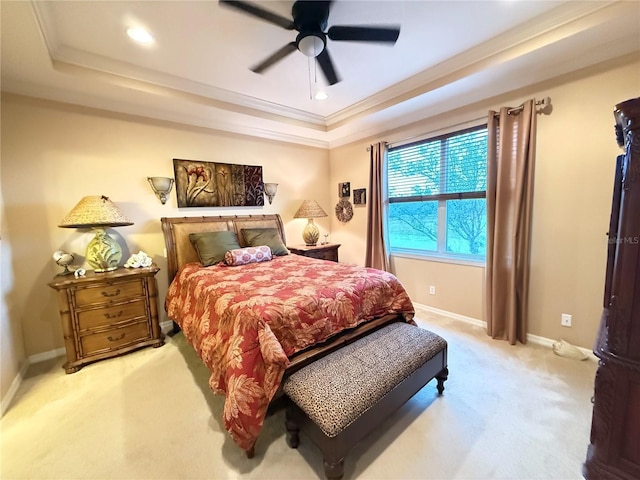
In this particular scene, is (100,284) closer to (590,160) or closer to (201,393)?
(201,393)

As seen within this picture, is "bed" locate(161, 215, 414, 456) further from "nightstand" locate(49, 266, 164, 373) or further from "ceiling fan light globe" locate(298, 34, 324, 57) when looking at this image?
"ceiling fan light globe" locate(298, 34, 324, 57)

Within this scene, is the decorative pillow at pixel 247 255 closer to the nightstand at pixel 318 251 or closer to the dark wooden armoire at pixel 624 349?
the nightstand at pixel 318 251

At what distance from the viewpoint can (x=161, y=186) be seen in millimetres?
2963

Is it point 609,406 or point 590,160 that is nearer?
point 609,406

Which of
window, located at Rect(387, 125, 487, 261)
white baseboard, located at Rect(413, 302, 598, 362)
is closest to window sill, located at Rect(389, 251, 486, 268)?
window, located at Rect(387, 125, 487, 261)

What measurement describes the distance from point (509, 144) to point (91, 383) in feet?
14.1

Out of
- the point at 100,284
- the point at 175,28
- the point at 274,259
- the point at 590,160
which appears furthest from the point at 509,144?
the point at 100,284

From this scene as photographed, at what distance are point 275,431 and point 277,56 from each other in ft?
8.43

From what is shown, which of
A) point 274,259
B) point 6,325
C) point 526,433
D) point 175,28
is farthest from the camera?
point 274,259

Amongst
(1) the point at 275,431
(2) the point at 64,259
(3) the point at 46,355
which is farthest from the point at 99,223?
(1) the point at 275,431

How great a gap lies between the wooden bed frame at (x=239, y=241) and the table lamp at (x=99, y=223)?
0.54 m

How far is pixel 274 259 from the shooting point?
3146mm

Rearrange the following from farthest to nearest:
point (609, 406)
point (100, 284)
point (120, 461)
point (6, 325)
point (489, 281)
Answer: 1. point (489, 281)
2. point (100, 284)
3. point (6, 325)
4. point (120, 461)
5. point (609, 406)

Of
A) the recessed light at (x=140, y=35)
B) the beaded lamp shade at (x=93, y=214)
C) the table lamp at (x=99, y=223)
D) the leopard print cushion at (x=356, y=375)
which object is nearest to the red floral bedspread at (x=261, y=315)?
the leopard print cushion at (x=356, y=375)
